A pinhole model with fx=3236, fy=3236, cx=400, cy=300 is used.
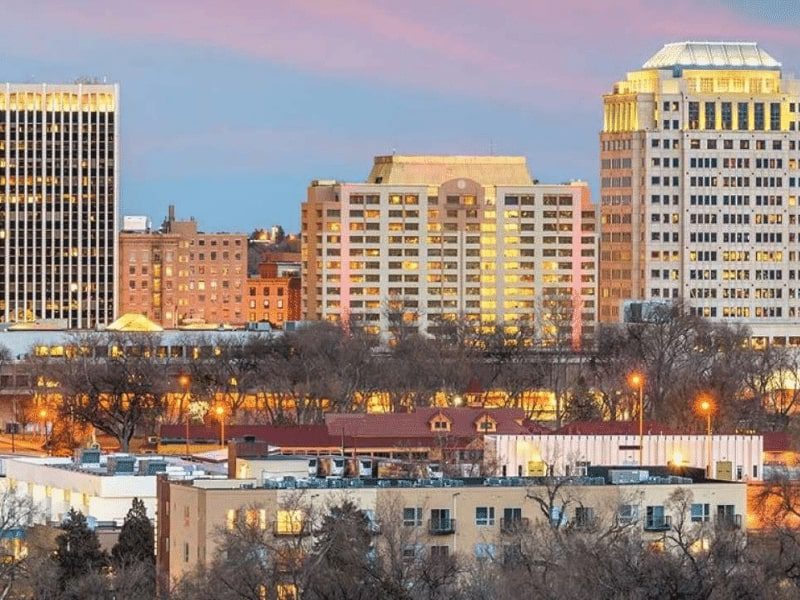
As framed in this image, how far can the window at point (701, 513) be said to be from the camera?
301 ft

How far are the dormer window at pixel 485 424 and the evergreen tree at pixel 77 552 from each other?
52031mm

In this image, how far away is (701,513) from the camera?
92125 millimetres

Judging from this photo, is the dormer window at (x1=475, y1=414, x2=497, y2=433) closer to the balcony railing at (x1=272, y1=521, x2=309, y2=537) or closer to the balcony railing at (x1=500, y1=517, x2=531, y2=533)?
the balcony railing at (x1=500, y1=517, x2=531, y2=533)

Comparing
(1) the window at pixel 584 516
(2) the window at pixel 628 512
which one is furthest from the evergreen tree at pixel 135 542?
(2) the window at pixel 628 512

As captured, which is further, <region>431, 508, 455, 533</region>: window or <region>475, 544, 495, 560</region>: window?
<region>431, 508, 455, 533</region>: window

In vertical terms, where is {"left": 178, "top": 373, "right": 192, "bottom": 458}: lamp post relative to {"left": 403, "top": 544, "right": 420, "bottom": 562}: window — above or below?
above

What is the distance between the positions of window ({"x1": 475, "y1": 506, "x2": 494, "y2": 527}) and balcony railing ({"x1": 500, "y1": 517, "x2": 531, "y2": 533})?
1.12 ft

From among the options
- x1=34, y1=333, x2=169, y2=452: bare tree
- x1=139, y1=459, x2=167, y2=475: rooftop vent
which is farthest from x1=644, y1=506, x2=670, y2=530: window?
x1=34, y1=333, x2=169, y2=452: bare tree

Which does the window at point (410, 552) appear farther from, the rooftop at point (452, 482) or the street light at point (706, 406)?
the street light at point (706, 406)

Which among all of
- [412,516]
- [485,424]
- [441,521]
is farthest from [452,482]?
[485,424]

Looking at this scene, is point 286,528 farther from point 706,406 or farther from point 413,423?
point 413,423

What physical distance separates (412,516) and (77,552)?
9705mm

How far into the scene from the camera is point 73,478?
357ft

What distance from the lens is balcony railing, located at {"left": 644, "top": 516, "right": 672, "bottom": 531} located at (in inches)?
3541
